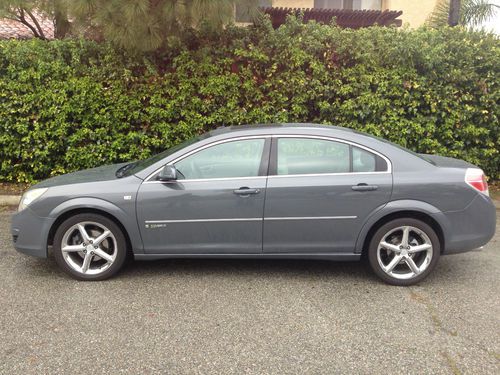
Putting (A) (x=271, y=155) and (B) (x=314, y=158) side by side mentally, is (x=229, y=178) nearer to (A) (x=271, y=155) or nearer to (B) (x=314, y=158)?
(A) (x=271, y=155)

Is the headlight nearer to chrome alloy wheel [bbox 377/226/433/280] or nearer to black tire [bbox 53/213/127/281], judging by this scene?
black tire [bbox 53/213/127/281]

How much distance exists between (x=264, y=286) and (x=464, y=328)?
1.62 metres

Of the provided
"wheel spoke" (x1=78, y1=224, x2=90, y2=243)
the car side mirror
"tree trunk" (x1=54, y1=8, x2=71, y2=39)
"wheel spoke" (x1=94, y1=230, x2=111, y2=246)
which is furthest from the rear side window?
"tree trunk" (x1=54, y1=8, x2=71, y2=39)

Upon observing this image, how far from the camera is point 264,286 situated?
159 inches

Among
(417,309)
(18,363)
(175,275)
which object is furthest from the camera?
(175,275)

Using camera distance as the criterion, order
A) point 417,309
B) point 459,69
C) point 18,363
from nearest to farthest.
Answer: point 18,363
point 417,309
point 459,69

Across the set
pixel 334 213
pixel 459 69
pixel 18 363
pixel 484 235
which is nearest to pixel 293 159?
pixel 334 213

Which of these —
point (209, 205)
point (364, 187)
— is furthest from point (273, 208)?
point (364, 187)

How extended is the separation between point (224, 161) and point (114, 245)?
125cm

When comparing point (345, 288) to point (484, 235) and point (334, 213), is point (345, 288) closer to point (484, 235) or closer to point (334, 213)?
point (334, 213)

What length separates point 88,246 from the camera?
4082 millimetres

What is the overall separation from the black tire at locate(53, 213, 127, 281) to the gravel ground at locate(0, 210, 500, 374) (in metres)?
0.09

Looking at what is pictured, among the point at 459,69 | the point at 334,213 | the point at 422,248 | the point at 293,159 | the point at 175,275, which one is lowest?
the point at 175,275

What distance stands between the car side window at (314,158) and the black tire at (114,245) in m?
1.56
